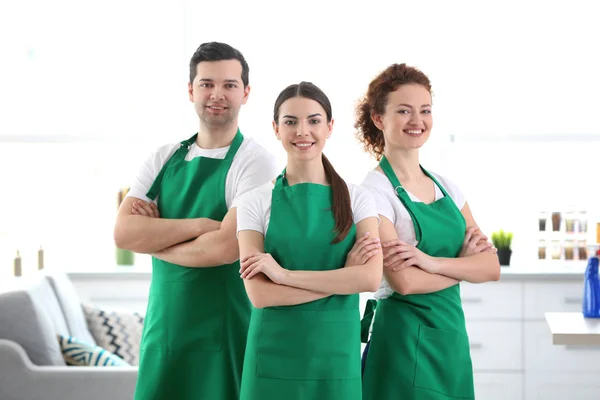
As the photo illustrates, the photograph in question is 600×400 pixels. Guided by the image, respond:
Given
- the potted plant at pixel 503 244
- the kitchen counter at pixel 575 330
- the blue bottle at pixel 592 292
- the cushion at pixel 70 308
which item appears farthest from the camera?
the potted plant at pixel 503 244

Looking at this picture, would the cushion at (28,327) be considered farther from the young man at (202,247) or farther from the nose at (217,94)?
the nose at (217,94)

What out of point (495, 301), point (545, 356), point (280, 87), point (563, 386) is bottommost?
point (563, 386)

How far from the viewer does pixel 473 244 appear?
2332mm

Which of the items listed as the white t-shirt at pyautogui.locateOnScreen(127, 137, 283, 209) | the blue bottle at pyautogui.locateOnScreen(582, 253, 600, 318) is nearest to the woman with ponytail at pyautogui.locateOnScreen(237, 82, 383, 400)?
the white t-shirt at pyautogui.locateOnScreen(127, 137, 283, 209)

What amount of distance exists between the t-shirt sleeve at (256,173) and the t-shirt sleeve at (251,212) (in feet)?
0.53

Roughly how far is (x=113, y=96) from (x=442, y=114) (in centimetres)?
204

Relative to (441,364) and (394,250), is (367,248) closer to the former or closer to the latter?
(394,250)

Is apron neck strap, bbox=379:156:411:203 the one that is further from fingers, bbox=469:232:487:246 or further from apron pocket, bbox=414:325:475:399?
apron pocket, bbox=414:325:475:399

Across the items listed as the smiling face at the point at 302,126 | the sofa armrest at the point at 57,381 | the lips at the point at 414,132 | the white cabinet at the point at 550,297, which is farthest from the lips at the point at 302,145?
the white cabinet at the point at 550,297

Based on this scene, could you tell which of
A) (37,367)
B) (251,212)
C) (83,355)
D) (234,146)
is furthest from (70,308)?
(251,212)

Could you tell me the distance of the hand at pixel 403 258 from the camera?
2.16 metres

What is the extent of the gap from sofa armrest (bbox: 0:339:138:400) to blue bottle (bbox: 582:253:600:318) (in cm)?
179

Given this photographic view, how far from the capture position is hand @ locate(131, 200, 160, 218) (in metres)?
2.40

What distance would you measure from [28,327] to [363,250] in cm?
187
